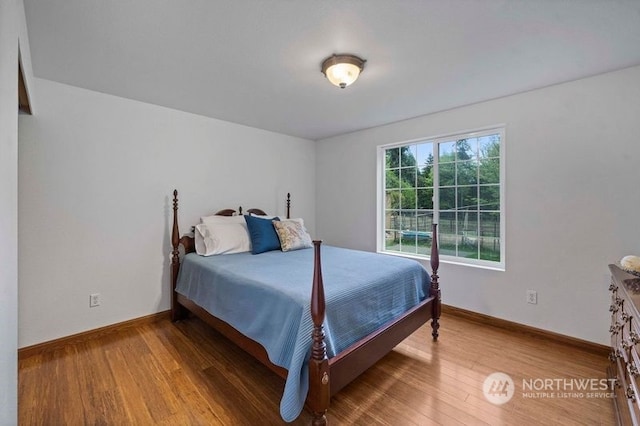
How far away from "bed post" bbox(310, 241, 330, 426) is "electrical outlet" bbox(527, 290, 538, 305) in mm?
2297

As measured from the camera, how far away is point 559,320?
256cm

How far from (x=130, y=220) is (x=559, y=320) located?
166 inches

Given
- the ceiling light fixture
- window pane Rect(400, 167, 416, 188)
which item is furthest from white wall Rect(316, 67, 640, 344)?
the ceiling light fixture

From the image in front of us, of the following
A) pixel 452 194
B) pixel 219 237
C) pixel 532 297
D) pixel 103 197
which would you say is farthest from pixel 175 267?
pixel 532 297

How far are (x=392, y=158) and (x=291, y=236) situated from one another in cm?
177

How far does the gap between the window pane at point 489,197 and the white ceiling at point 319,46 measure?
934 millimetres

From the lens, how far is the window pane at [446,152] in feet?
10.8

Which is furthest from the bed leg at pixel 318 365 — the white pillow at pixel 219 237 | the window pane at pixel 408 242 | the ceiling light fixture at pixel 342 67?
the window pane at pixel 408 242

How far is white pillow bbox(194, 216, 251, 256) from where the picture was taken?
303 cm

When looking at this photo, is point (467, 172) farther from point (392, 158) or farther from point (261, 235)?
point (261, 235)

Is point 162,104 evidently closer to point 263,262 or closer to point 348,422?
point 263,262

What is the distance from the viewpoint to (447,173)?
3350mm

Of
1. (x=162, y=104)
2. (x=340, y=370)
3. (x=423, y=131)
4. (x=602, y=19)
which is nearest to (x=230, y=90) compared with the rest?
(x=162, y=104)

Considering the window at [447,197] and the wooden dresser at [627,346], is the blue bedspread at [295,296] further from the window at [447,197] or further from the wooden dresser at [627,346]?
the wooden dresser at [627,346]
